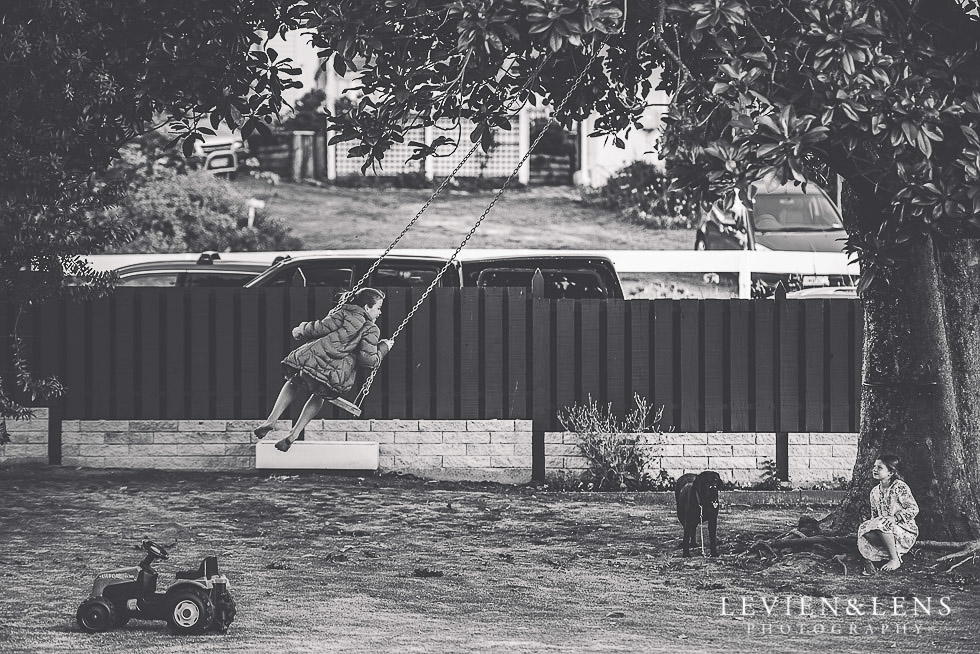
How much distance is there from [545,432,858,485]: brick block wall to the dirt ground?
0.66 meters

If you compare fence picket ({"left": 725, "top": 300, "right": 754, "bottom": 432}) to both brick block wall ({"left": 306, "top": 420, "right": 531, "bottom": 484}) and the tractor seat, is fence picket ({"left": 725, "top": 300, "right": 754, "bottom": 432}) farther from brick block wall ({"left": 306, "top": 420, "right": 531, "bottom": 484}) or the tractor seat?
the tractor seat

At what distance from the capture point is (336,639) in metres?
7.11

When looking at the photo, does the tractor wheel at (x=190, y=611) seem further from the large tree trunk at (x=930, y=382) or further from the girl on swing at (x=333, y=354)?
the large tree trunk at (x=930, y=382)

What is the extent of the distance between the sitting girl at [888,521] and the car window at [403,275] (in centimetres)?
709

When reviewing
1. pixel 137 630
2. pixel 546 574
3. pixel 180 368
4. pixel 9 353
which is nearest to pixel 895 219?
pixel 546 574

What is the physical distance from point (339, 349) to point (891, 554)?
3991 millimetres

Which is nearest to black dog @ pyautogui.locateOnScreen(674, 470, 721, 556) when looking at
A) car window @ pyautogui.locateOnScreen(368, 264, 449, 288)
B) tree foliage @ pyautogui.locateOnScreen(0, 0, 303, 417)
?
tree foliage @ pyautogui.locateOnScreen(0, 0, 303, 417)

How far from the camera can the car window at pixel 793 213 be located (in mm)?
20625

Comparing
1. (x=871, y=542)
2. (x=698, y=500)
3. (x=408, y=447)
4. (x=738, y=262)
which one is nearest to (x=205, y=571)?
(x=698, y=500)

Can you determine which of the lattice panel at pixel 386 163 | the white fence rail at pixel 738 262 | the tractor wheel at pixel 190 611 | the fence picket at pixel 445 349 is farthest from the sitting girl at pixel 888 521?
the lattice panel at pixel 386 163

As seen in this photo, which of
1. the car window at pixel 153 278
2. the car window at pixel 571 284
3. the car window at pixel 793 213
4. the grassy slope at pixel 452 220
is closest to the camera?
the car window at pixel 571 284

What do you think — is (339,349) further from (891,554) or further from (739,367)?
(739,367)

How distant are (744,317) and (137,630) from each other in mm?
Result: 7452

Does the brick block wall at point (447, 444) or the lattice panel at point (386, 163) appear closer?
the brick block wall at point (447, 444)
